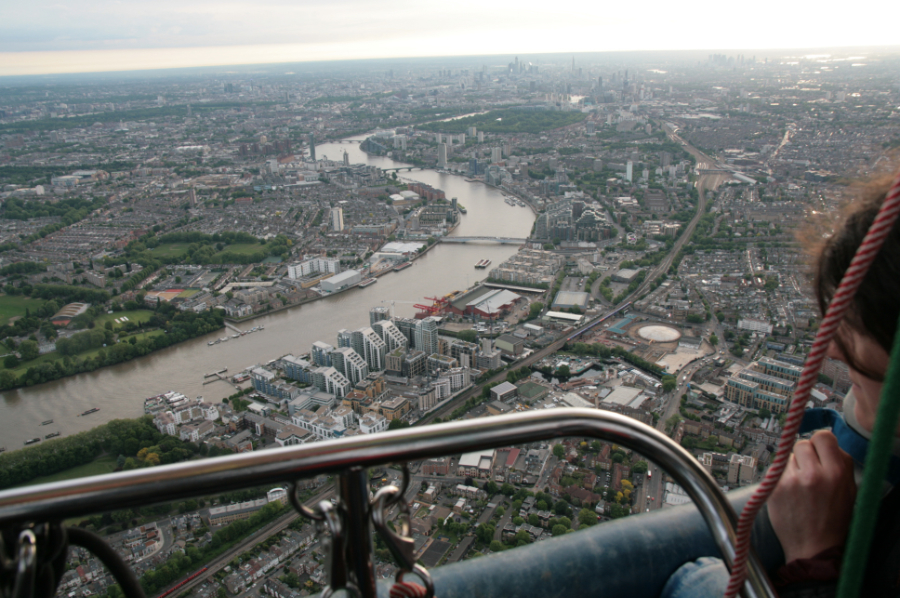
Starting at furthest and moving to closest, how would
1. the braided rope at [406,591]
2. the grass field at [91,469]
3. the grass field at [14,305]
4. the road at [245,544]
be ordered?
1. the grass field at [14,305]
2. the grass field at [91,469]
3. the road at [245,544]
4. the braided rope at [406,591]

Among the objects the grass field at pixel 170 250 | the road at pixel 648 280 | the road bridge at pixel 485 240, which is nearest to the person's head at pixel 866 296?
the road at pixel 648 280

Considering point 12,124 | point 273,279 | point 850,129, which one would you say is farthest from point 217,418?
point 12,124

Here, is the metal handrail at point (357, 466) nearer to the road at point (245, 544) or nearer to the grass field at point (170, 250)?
the road at point (245, 544)

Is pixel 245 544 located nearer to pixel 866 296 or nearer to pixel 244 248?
pixel 866 296

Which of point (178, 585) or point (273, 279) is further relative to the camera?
point (273, 279)

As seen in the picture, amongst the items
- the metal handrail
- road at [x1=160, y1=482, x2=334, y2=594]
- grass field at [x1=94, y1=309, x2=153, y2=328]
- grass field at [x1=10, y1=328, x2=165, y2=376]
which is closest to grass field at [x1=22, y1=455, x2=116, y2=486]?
road at [x1=160, y1=482, x2=334, y2=594]

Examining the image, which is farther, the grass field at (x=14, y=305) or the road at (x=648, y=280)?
the grass field at (x=14, y=305)

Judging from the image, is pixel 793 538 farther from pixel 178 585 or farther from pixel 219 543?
pixel 219 543
